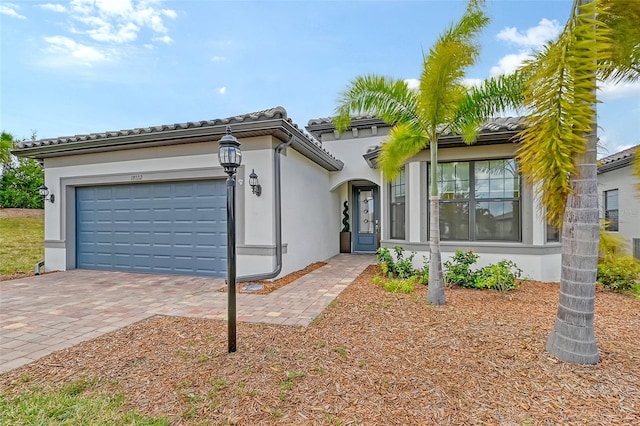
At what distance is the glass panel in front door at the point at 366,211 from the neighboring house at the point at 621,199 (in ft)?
22.2

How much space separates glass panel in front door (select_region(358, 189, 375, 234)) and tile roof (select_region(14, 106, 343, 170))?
378 centimetres

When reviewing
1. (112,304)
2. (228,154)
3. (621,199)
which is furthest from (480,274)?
(112,304)

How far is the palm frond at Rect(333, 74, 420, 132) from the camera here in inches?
199

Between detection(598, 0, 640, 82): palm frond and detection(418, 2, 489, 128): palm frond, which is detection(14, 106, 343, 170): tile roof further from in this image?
detection(598, 0, 640, 82): palm frond

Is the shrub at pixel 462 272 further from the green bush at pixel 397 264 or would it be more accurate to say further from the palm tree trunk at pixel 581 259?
the palm tree trunk at pixel 581 259

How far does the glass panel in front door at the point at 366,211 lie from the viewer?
1209 cm

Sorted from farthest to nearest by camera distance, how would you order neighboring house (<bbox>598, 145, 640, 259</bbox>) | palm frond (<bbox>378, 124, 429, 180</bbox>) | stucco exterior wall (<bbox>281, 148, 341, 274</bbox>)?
neighboring house (<bbox>598, 145, 640, 259</bbox>), stucco exterior wall (<bbox>281, 148, 341, 274</bbox>), palm frond (<bbox>378, 124, 429, 180</bbox>)

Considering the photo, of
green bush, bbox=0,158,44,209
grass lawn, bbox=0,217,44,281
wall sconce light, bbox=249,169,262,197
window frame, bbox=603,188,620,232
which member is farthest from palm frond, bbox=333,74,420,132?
green bush, bbox=0,158,44,209

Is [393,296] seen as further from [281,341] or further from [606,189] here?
[606,189]

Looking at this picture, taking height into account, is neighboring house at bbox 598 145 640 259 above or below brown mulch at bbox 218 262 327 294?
above

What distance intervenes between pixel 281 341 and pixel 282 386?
928mm

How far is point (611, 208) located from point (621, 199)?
0.72 m

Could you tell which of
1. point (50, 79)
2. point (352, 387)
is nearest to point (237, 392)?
point (352, 387)

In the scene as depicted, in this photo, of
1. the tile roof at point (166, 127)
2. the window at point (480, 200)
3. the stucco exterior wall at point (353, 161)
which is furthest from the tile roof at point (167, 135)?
the window at point (480, 200)
